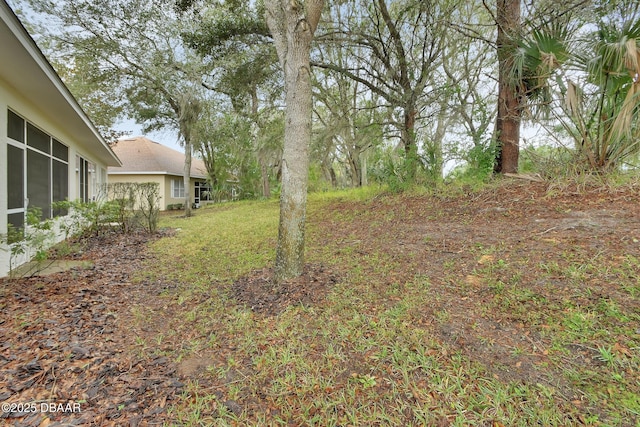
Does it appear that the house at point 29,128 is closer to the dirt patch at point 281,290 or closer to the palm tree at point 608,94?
the dirt patch at point 281,290

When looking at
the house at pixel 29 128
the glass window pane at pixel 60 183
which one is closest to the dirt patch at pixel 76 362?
the house at pixel 29 128

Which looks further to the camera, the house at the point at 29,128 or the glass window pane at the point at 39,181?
the glass window pane at the point at 39,181

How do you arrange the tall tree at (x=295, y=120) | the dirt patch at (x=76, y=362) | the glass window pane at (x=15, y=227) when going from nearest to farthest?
the dirt patch at (x=76, y=362), the tall tree at (x=295, y=120), the glass window pane at (x=15, y=227)

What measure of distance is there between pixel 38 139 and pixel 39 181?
31.3 inches

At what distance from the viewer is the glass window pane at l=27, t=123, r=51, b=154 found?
4859 millimetres

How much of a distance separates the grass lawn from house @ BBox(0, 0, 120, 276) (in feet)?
7.73

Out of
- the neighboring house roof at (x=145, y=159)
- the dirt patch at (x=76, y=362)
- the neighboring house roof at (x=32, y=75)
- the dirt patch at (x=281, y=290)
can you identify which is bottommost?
the dirt patch at (x=76, y=362)

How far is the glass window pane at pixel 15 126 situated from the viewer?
414 cm

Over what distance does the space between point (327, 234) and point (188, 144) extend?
936 centimetres

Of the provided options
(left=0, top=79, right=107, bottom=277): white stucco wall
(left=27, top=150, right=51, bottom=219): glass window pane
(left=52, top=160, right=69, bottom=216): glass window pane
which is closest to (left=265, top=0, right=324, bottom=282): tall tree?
(left=0, top=79, right=107, bottom=277): white stucco wall

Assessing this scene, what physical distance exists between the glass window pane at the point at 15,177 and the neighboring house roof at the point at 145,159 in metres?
13.6

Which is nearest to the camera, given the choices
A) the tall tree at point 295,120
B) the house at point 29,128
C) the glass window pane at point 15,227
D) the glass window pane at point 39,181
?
the tall tree at point 295,120

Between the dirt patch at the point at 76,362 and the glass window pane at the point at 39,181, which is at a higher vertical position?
the glass window pane at the point at 39,181

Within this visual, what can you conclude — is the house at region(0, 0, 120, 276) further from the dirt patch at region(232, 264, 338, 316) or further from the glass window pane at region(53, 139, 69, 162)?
the dirt patch at region(232, 264, 338, 316)
